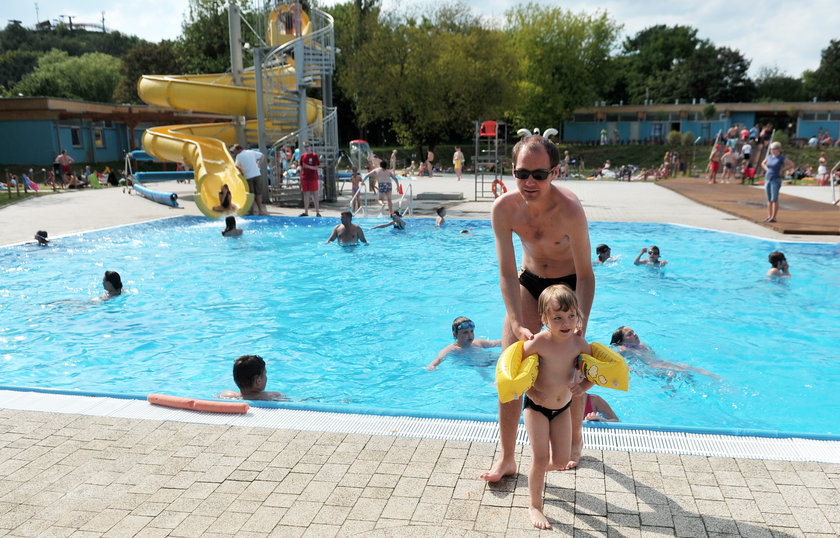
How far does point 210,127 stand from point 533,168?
21.5 m

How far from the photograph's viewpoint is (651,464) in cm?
333

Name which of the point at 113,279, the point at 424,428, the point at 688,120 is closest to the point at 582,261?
the point at 424,428

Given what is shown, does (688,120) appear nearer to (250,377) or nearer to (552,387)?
(250,377)

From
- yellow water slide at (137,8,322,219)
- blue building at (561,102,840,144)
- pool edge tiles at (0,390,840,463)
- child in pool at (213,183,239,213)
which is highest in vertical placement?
blue building at (561,102,840,144)

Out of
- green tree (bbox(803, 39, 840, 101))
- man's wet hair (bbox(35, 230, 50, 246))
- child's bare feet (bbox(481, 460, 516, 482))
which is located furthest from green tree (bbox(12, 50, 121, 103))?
green tree (bbox(803, 39, 840, 101))

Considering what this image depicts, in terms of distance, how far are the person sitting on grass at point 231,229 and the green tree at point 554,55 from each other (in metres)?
39.7

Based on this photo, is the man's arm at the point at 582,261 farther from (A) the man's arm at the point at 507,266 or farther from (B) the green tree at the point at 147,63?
(B) the green tree at the point at 147,63

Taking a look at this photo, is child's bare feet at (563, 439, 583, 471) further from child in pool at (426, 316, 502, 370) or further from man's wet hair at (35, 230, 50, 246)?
man's wet hair at (35, 230, 50, 246)

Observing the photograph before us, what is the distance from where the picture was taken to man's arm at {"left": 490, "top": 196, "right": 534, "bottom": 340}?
3.13 metres

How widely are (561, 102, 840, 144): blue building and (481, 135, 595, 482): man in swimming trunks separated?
55.6 m

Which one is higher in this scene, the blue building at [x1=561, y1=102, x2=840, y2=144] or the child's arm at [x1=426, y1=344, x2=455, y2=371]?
the blue building at [x1=561, y1=102, x2=840, y2=144]

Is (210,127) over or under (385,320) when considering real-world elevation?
over

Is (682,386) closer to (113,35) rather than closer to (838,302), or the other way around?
(838,302)

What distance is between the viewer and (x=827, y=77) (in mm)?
67188
